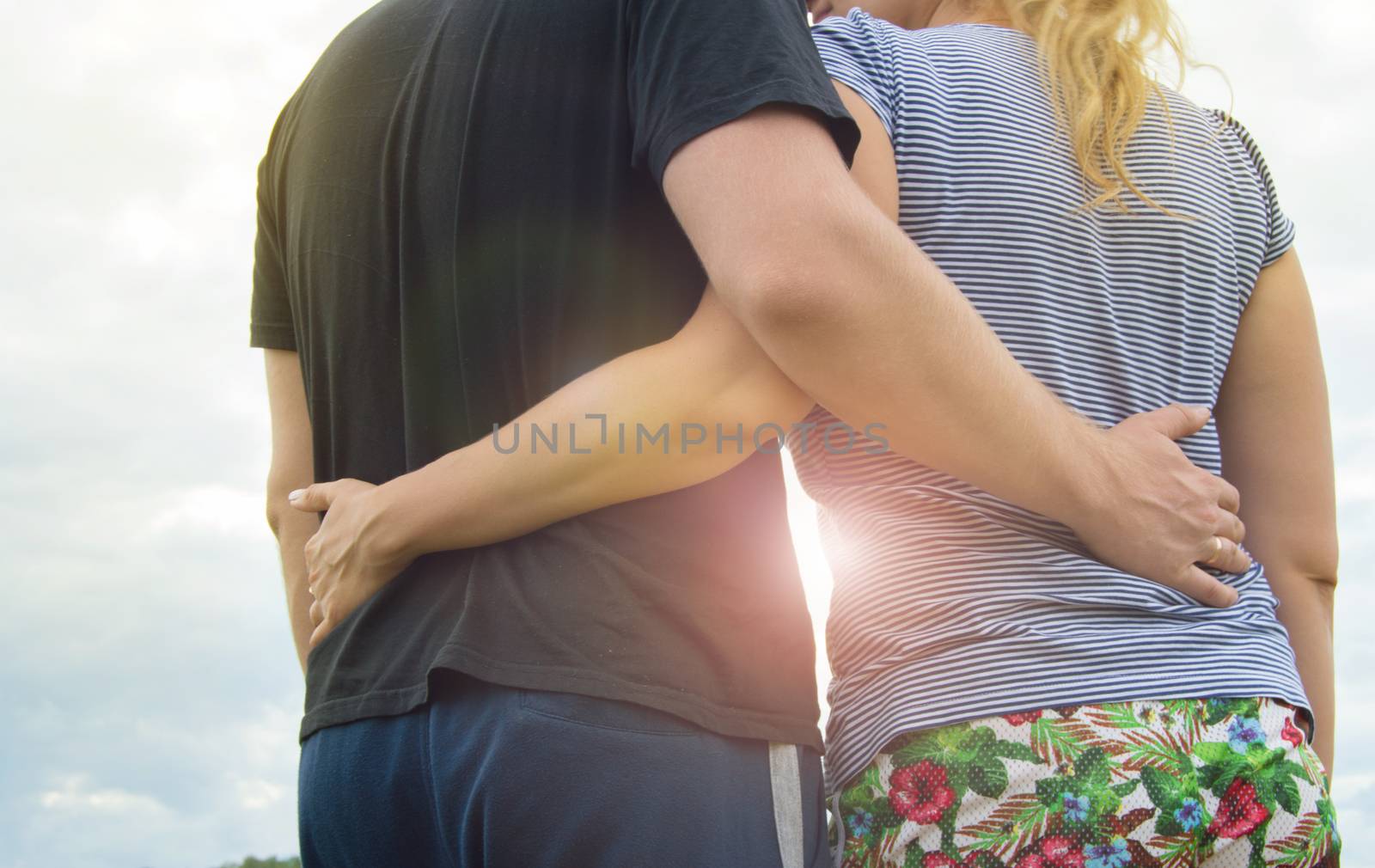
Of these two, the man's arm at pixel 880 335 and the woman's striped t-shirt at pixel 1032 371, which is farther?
the woman's striped t-shirt at pixel 1032 371

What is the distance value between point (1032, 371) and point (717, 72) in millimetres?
559

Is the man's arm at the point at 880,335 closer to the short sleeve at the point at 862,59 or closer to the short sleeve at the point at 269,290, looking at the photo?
the short sleeve at the point at 862,59

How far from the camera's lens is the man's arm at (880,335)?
48.7 inches

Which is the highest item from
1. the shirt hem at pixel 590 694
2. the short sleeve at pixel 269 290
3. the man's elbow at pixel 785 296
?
the short sleeve at pixel 269 290

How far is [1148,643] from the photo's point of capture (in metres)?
1.38

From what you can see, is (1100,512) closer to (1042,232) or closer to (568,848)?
(1042,232)

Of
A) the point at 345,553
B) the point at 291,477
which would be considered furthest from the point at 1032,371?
the point at 291,477

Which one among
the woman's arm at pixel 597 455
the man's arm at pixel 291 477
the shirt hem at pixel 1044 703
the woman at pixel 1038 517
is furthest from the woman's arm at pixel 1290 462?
the man's arm at pixel 291 477

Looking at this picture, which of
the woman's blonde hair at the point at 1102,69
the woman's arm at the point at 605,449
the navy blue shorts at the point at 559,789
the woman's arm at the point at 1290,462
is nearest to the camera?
the navy blue shorts at the point at 559,789

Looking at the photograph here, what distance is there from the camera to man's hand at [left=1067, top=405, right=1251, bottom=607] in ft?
4.68

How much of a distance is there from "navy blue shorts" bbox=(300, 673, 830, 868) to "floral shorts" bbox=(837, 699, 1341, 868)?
0.14m

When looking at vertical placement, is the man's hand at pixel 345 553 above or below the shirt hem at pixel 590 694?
above

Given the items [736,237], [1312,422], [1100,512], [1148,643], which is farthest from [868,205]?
[1312,422]

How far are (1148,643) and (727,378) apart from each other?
584 mm
